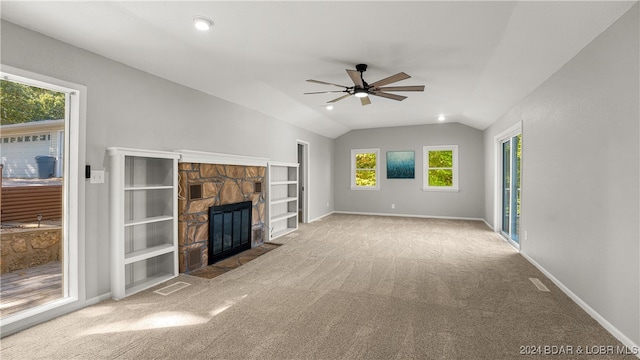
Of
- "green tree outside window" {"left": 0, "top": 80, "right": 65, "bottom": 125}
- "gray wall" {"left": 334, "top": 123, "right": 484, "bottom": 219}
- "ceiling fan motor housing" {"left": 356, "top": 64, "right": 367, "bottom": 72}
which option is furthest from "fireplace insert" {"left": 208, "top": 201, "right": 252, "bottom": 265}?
"gray wall" {"left": 334, "top": 123, "right": 484, "bottom": 219}

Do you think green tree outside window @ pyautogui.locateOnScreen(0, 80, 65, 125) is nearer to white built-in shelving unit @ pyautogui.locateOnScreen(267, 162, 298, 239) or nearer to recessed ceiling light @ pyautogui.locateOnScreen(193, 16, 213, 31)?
recessed ceiling light @ pyautogui.locateOnScreen(193, 16, 213, 31)

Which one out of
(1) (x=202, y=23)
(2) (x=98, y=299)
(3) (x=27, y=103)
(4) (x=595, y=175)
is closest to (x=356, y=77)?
(1) (x=202, y=23)

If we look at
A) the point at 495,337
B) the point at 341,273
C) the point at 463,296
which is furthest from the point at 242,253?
the point at 495,337

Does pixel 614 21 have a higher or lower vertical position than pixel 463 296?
Answer: higher

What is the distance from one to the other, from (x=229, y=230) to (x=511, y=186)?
5.17 m

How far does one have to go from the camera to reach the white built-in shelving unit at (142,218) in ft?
9.85

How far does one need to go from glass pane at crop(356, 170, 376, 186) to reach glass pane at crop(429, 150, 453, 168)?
1.68 meters

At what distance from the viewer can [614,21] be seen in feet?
7.39

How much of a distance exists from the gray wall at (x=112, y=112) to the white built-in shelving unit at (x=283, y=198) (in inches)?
58.4

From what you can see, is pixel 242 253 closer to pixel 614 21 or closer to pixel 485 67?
pixel 485 67

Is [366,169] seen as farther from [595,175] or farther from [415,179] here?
[595,175]

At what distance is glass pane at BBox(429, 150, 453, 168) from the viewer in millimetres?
8109

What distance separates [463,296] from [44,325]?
12.7ft

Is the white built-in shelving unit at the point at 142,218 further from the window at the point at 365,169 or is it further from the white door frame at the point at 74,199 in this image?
the window at the point at 365,169
